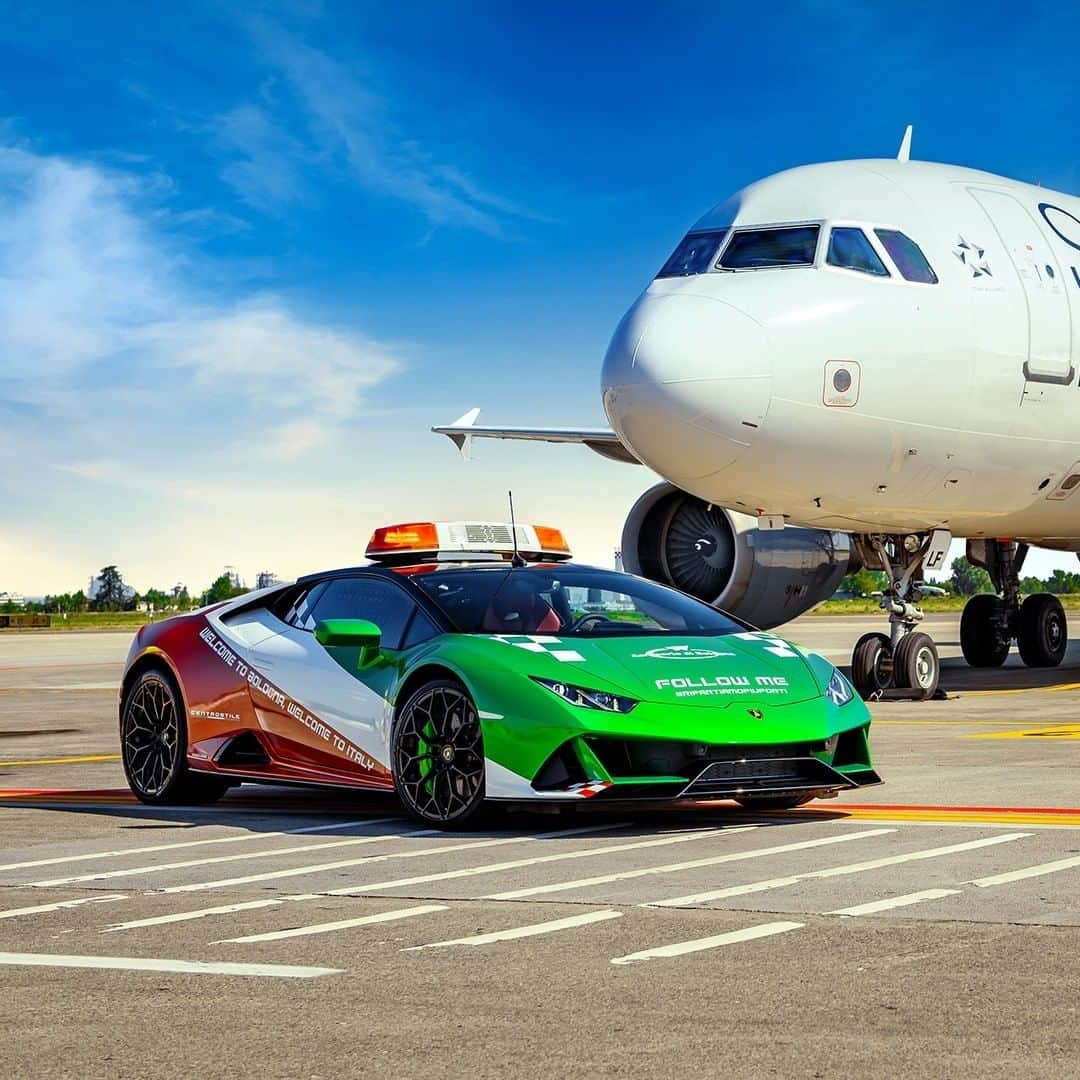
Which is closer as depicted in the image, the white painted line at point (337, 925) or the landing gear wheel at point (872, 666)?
the white painted line at point (337, 925)

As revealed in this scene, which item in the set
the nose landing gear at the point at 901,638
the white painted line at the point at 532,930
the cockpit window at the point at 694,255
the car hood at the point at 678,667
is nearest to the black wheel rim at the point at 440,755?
the car hood at the point at 678,667

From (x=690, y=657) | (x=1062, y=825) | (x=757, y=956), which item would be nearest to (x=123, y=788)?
(x=690, y=657)

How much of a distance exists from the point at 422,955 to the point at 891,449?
11.4 meters

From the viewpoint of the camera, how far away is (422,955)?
216 inches

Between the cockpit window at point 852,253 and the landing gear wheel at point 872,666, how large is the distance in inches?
146

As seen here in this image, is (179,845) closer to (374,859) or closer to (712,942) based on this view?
(374,859)

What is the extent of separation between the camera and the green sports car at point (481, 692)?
26.8ft

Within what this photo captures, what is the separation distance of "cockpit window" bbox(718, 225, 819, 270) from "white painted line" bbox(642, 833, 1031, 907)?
916cm

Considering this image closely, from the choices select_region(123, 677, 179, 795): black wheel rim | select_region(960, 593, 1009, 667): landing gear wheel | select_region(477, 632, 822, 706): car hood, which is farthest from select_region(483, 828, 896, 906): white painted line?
select_region(960, 593, 1009, 667): landing gear wheel

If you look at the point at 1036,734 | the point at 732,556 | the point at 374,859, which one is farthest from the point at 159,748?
the point at 732,556

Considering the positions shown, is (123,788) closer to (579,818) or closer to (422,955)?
(579,818)

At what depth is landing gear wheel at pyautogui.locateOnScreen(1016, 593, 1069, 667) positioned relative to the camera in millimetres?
24094

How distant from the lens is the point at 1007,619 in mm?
24281

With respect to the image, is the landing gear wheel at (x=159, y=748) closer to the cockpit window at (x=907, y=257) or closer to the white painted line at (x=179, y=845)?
the white painted line at (x=179, y=845)
